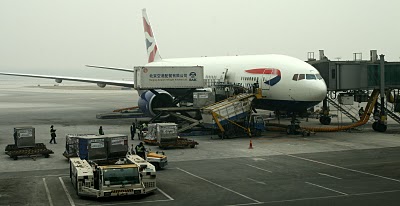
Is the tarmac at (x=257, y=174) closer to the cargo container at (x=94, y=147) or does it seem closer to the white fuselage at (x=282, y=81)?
the cargo container at (x=94, y=147)

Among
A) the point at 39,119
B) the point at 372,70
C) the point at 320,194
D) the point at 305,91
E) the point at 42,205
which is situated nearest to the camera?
the point at 42,205

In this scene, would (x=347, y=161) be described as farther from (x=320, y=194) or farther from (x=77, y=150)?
(x=77, y=150)

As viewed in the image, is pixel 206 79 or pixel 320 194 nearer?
pixel 320 194

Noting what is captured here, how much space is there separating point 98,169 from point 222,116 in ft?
69.7

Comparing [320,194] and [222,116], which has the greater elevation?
[222,116]

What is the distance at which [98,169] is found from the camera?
2522 cm

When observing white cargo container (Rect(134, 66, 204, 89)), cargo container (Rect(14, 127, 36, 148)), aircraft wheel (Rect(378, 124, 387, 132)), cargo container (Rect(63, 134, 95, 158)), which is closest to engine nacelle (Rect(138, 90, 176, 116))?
white cargo container (Rect(134, 66, 204, 89))

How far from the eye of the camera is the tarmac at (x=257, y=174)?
949 inches

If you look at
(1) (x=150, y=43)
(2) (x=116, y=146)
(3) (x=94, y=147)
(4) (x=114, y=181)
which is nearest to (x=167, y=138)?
(2) (x=116, y=146)

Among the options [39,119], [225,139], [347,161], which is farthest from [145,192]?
[39,119]

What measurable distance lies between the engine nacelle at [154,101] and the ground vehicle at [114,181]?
90.3 ft

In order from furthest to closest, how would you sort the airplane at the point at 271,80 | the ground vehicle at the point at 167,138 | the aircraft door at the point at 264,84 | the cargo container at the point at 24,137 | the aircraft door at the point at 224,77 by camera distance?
the aircraft door at the point at 224,77
the aircraft door at the point at 264,84
the airplane at the point at 271,80
the ground vehicle at the point at 167,138
the cargo container at the point at 24,137

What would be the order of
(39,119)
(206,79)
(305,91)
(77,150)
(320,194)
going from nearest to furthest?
(320,194)
(77,150)
(305,91)
(206,79)
(39,119)

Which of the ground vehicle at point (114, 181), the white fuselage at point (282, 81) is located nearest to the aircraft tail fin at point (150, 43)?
the white fuselage at point (282, 81)
